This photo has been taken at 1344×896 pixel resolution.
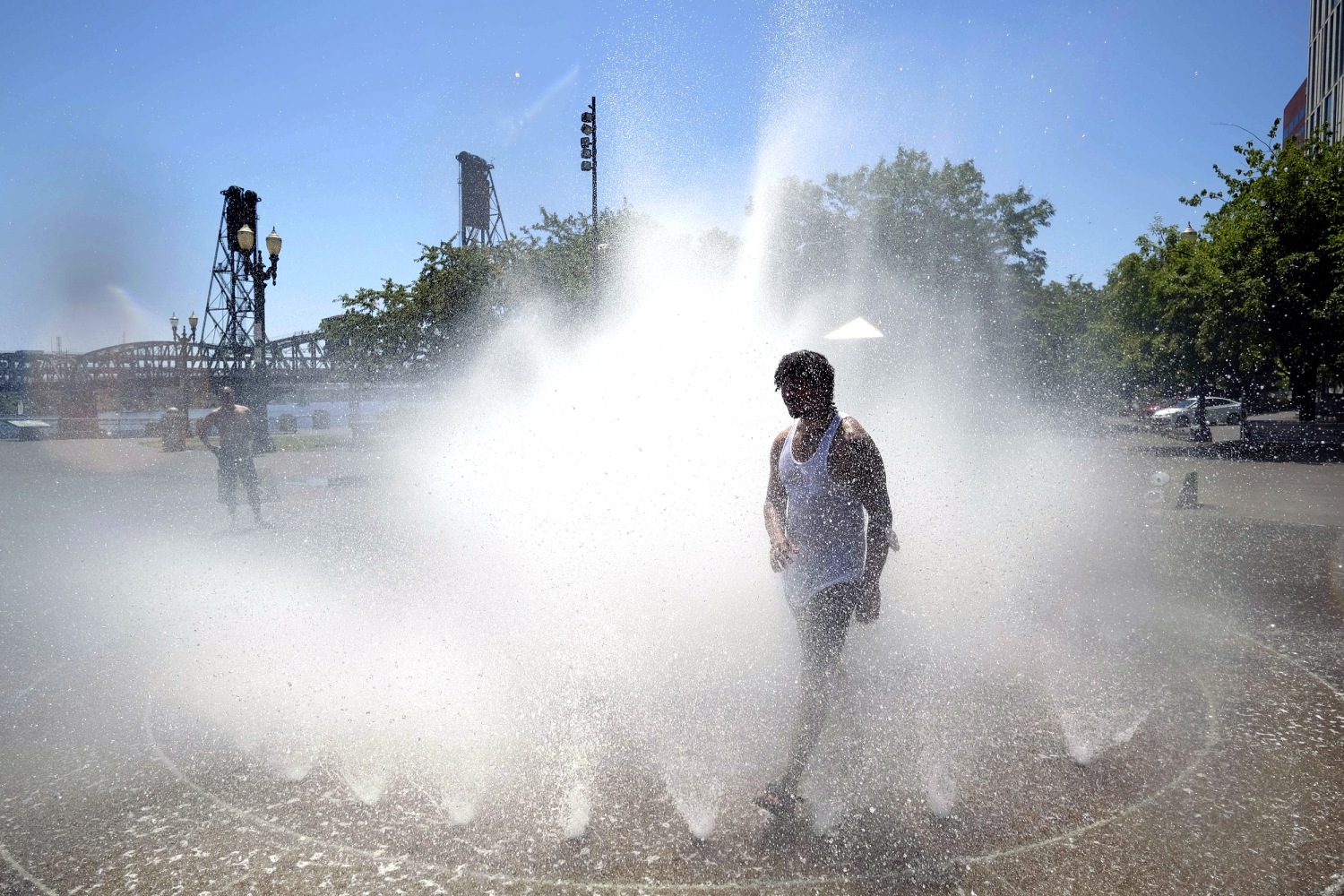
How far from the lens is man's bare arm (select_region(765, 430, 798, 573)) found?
3.24 meters

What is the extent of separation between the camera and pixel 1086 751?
3.68m

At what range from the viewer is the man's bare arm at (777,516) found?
3238 millimetres

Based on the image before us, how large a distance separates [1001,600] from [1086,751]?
116 inches

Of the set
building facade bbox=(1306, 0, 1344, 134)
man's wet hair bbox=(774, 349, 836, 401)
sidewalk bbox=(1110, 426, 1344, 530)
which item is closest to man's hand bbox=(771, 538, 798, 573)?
man's wet hair bbox=(774, 349, 836, 401)

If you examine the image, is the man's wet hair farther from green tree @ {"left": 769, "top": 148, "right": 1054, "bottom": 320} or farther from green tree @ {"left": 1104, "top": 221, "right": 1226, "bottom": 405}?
green tree @ {"left": 769, "top": 148, "right": 1054, "bottom": 320}

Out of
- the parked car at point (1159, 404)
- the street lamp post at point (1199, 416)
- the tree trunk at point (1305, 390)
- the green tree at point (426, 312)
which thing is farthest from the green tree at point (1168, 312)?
the green tree at point (426, 312)

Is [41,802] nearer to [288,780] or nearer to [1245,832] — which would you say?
[288,780]

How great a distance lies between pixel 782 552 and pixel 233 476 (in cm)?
922

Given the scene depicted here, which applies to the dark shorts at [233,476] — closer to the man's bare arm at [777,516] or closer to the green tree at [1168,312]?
the man's bare arm at [777,516]

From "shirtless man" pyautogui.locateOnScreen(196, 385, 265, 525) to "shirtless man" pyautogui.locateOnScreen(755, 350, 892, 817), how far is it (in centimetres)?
912

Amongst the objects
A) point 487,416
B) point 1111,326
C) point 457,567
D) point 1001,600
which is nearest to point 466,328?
point 487,416

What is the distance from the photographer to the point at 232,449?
34.4ft

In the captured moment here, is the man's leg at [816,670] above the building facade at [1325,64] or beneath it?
beneath

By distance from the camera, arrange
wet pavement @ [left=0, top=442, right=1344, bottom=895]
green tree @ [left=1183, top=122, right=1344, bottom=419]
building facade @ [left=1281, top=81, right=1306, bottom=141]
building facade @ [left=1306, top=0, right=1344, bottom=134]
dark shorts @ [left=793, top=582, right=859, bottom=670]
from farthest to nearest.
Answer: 1. building facade @ [left=1281, top=81, right=1306, bottom=141]
2. building facade @ [left=1306, top=0, right=1344, bottom=134]
3. green tree @ [left=1183, top=122, right=1344, bottom=419]
4. dark shorts @ [left=793, top=582, right=859, bottom=670]
5. wet pavement @ [left=0, top=442, right=1344, bottom=895]
